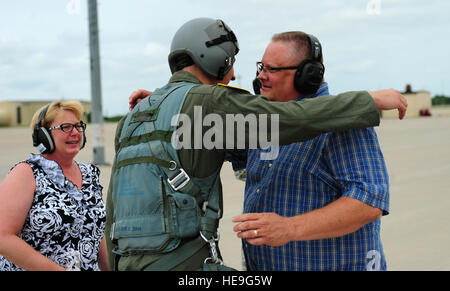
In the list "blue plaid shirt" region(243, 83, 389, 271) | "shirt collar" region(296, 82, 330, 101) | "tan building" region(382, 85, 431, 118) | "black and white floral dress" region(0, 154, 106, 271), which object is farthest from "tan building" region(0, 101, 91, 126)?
"blue plaid shirt" region(243, 83, 389, 271)

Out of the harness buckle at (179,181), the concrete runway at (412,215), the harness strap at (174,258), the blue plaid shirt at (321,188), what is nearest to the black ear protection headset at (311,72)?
the blue plaid shirt at (321,188)

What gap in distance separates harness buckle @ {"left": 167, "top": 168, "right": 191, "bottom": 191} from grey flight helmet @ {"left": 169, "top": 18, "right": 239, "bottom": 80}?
51cm

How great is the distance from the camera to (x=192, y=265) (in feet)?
6.72

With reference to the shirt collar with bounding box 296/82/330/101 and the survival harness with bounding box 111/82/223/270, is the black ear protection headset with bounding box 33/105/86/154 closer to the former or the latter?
the survival harness with bounding box 111/82/223/270

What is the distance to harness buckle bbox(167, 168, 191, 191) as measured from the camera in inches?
78.7

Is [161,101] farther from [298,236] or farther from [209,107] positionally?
[298,236]

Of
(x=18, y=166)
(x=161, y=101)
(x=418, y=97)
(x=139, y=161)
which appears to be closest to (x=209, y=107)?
(x=161, y=101)

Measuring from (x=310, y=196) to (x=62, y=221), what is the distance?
1.74m

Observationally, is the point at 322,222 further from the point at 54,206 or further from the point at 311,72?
the point at 54,206

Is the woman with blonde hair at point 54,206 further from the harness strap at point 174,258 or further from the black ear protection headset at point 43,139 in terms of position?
the harness strap at point 174,258
